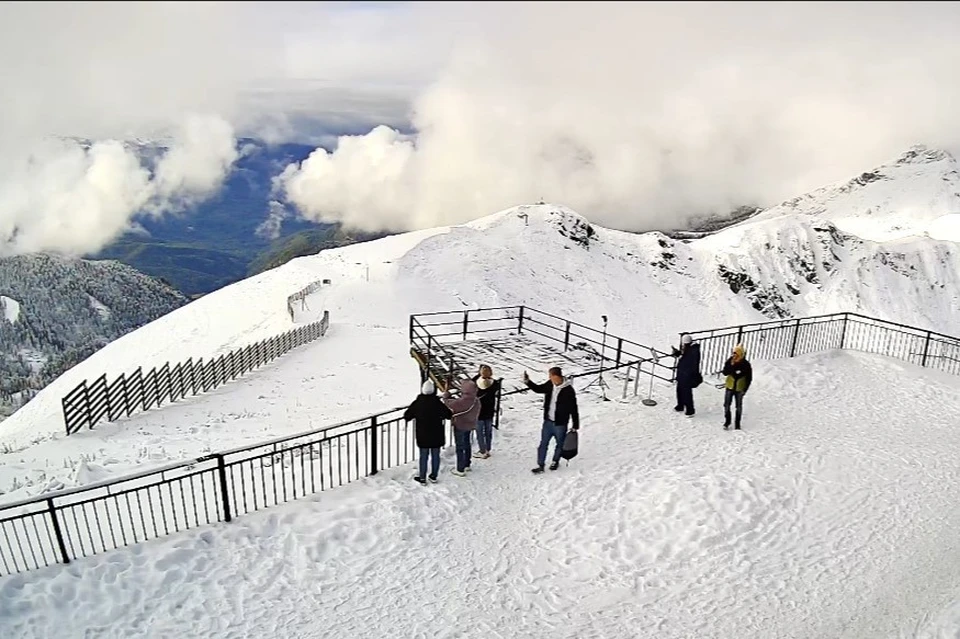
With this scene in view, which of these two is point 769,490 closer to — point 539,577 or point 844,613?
point 844,613

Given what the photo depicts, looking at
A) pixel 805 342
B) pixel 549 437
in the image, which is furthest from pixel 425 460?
pixel 805 342

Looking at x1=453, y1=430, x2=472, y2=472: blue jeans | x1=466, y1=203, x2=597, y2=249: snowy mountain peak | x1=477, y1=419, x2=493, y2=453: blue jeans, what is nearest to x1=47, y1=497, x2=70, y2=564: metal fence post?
x1=453, y1=430, x2=472, y2=472: blue jeans

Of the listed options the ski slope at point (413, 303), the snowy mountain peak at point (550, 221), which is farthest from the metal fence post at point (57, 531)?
the snowy mountain peak at point (550, 221)

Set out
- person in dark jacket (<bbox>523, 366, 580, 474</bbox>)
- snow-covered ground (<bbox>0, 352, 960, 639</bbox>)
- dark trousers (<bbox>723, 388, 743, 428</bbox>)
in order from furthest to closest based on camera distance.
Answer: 1. dark trousers (<bbox>723, 388, 743, 428</bbox>)
2. person in dark jacket (<bbox>523, 366, 580, 474</bbox>)
3. snow-covered ground (<bbox>0, 352, 960, 639</bbox>)

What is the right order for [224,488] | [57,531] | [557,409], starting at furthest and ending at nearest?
[557,409] < [224,488] < [57,531]

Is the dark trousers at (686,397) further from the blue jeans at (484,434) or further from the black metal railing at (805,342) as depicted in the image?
the blue jeans at (484,434)

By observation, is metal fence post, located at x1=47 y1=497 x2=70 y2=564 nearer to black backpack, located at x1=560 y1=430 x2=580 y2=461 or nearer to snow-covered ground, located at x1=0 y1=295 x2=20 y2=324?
black backpack, located at x1=560 y1=430 x2=580 y2=461

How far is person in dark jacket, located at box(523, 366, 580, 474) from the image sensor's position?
1033cm

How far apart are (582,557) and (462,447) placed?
9.36 feet

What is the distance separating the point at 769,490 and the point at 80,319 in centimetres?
18471

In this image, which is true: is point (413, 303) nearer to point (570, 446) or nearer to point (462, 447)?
point (462, 447)

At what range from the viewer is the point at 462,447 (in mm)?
10578

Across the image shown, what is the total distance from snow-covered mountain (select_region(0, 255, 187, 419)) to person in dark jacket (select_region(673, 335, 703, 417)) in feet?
452

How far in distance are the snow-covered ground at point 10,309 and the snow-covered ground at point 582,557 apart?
584ft
